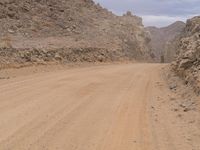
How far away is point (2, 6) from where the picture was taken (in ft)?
92.1

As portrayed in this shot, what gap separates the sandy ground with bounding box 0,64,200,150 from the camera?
724 cm

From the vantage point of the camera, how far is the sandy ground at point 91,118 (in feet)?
23.8

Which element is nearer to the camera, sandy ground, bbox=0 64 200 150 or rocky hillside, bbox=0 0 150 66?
sandy ground, bbox=0 64 200 150

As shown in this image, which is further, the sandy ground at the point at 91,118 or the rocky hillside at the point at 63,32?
the rocky hillside at the point at 63,32

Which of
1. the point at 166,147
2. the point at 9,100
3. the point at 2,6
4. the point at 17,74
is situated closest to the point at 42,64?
the point at 17,74

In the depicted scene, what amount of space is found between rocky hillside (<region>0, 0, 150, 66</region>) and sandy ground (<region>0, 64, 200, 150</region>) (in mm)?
8896

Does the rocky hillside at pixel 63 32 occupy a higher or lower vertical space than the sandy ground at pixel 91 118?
higher

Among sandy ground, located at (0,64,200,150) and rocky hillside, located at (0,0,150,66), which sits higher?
rocky hillside, located at (0,0,150,66)

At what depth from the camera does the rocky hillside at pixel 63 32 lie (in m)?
23.5

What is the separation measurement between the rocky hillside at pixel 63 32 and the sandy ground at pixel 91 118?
8896 millimetres

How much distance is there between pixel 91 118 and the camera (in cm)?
907

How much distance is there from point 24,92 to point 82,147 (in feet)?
18.5

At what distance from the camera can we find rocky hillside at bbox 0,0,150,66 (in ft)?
77.1

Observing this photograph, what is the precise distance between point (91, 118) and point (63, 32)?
20266 millimetres
